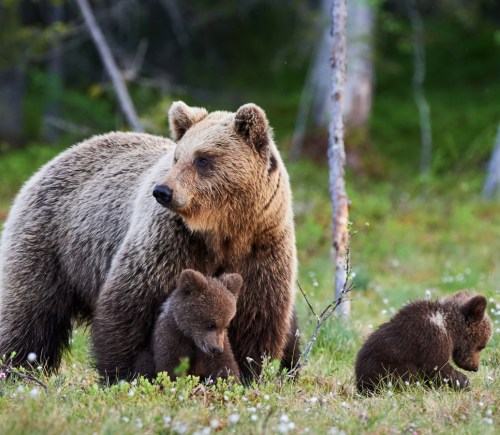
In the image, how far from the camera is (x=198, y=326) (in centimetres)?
567

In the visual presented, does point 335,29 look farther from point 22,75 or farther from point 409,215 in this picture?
point 22,75

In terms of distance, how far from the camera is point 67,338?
7.26 metres

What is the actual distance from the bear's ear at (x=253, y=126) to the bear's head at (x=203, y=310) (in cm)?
102

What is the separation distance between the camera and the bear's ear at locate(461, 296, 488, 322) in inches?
265

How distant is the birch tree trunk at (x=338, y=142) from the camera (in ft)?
28.6

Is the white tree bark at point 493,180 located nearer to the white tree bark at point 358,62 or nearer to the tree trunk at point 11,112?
the white tree bark at point 358,62

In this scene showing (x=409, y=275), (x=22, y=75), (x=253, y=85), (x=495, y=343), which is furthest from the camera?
(x=253, y=85)

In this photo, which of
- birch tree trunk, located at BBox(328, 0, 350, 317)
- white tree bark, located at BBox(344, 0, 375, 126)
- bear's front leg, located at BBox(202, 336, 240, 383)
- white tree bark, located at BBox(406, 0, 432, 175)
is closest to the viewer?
bear's front leg, located at BBox(202, 336, 240, 383)

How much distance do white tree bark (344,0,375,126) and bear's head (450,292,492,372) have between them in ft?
48.4

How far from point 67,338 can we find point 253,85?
29.0 metres

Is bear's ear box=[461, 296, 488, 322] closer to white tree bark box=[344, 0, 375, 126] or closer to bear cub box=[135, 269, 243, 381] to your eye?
bear cub box=[135, 269, 243, 381]

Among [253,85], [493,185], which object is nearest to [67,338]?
[493,185]

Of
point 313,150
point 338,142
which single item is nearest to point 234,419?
point 338,142

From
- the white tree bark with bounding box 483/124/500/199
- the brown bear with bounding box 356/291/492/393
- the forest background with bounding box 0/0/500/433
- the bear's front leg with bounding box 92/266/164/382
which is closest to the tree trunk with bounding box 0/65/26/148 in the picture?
the forest background with bounding box 0/0/500/433
